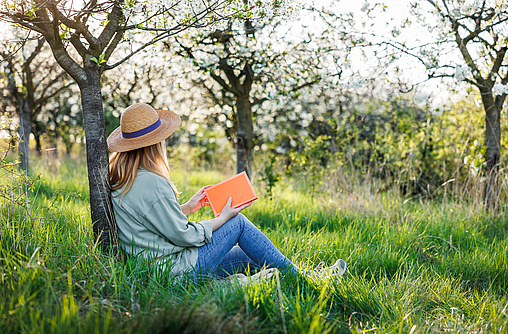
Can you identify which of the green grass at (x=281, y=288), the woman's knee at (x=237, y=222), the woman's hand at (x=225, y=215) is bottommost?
the green grass at (x=281, y=288)

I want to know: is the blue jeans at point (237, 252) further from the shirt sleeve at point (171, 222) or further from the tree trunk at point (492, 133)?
the tree trunk at point (492, 133)

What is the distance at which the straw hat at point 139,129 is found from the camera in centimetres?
215

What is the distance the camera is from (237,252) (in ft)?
8.51

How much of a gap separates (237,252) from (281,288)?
→ 0.55m

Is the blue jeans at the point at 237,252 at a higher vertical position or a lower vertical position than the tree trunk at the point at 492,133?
lower

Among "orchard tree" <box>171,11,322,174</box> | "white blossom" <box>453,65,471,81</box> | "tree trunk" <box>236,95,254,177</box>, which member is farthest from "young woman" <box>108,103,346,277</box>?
"white blossom" <box>453,65,471,81</box>

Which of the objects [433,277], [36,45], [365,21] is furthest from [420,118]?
[36,45]

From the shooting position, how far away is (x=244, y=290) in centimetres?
187

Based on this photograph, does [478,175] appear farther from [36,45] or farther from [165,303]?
[36,45]

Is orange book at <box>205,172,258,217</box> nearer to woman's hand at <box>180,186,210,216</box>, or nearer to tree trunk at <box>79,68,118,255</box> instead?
woman's hand at <box>180,186,210,216</box>

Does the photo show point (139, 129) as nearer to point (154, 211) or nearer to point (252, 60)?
point (154, 211)

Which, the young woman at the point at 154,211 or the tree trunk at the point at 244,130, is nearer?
the young woman at the point at 154,211

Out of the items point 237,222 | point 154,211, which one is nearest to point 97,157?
point 154,211

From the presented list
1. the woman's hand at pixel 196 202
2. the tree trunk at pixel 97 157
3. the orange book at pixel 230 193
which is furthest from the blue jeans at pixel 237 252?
the tree trunk at pixel 97 157
